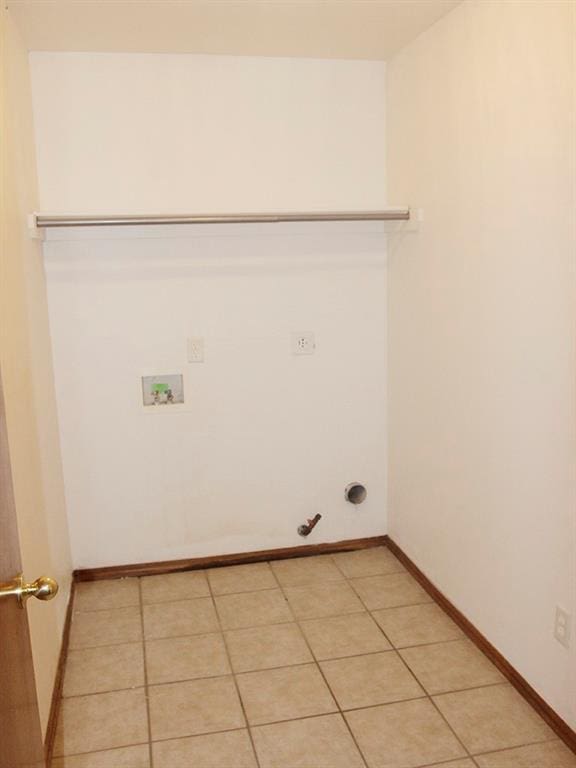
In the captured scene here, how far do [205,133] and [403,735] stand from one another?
2418mm

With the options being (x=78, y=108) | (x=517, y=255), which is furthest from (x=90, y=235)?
(x=517, y=255)

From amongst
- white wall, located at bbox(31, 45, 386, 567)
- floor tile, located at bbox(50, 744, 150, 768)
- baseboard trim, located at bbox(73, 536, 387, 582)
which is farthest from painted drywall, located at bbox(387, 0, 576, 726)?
floor tile, located at bbox(50, 744, 150, 768)

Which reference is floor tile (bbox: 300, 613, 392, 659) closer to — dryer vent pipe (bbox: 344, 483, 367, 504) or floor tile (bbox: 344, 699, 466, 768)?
floor tile (bbox: 344, 699, 466, 768)

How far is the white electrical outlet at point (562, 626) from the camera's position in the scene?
79.4 inches

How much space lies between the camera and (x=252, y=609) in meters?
2.91

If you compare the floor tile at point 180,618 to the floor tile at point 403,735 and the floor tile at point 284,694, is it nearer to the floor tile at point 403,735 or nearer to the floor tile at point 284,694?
the floor tile at point 284,694

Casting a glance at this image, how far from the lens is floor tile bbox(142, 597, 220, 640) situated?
2744mm

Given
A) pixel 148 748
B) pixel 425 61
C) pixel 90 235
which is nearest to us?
pixel 148 748

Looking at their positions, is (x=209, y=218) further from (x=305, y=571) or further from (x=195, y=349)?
(x=305, y=571)

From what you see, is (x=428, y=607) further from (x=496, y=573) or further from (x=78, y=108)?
(x=78, y=108)

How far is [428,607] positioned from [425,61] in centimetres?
218

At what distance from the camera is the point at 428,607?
9.41ft

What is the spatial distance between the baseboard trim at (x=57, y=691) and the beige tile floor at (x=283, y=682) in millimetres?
27

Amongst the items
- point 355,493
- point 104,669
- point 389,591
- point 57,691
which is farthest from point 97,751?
point 355,493
